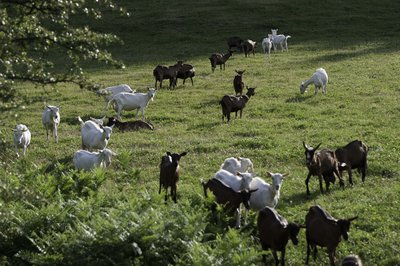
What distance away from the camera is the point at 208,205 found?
542 inches

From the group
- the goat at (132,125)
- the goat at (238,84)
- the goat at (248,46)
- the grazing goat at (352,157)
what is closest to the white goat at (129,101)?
the goat at (132,125)

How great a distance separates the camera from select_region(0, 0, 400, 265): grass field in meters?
11.7

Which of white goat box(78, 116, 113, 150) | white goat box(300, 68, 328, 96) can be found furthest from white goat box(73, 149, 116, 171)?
white goat box(300, 68, 328, 96)

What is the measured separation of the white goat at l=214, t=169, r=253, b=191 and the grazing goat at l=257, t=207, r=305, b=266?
6.83 ft

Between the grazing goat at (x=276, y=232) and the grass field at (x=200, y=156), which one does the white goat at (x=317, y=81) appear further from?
→ the grazing goat at (x=276, y=232)

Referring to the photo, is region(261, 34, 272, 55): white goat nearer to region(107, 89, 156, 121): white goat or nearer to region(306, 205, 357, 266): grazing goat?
region(107, 89, 156, 121): white goat

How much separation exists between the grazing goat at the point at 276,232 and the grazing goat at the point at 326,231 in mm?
201

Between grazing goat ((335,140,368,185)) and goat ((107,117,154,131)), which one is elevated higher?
grazing goat ((335,140,368,185))

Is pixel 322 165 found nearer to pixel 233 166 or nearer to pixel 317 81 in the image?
pixel 233 166

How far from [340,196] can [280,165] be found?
3.22m

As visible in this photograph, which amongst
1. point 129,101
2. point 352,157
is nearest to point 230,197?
point 352,157

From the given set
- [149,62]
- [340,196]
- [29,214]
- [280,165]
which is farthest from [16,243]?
[149,62]

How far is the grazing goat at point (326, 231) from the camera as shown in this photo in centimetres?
1209

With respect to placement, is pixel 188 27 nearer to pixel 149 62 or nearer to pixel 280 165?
pixel 149 62
